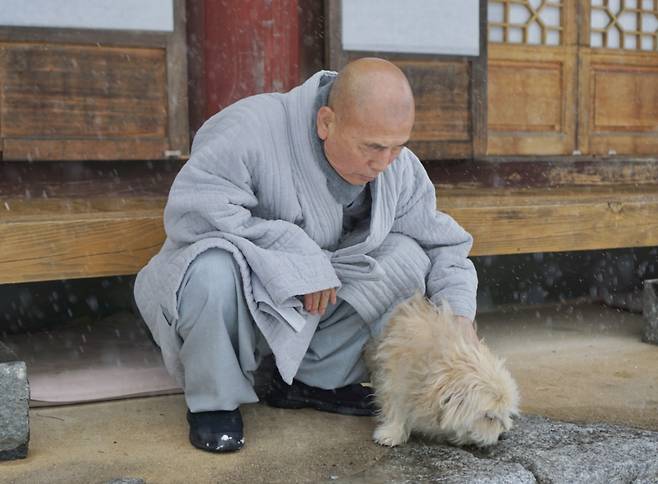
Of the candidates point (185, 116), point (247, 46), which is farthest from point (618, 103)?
point (185, 116)

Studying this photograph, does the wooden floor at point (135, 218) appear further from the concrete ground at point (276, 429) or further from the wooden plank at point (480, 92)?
the concrete ground at point (276, 429)

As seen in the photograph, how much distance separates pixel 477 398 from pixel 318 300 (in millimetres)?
681

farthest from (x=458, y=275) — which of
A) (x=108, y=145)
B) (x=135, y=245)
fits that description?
(x=108, y=145)

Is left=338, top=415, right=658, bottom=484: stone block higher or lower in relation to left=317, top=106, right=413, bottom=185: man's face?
lower

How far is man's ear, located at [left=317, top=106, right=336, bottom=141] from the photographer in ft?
9.85

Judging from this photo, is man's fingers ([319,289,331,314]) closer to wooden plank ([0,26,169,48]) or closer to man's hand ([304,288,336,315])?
man's hand ([304,288,336,315])

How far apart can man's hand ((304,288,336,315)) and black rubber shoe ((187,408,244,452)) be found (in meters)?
0.47

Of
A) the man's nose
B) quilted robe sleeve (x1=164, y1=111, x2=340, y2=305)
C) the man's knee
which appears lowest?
the man's knee

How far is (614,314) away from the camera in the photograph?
5.74m

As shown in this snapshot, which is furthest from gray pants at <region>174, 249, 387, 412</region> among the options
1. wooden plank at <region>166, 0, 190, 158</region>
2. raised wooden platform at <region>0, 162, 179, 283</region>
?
wooden plank at <region>166, 0, 190, 158</region>

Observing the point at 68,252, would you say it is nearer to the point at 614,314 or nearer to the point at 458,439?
the point at 458,439

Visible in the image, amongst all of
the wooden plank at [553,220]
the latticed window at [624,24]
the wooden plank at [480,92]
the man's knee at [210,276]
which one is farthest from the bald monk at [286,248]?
the latticed window at [624,24]

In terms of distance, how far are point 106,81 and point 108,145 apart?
14.5 inches

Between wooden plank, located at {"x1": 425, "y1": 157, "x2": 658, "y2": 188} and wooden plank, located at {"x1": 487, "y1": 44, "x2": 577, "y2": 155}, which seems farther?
wooden plank, located at {"x1": 487, "y1": 44, "x2": 577, "y2": 155}
